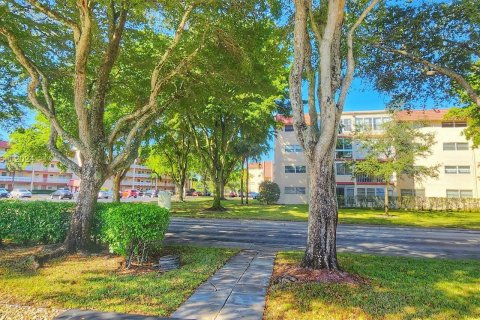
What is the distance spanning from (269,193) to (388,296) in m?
32.9

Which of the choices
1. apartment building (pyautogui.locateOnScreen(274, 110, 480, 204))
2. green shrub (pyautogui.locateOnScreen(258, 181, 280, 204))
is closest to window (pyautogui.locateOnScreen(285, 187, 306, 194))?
apartment building (pyautogui.locateOnScreen(274, 110, 480, 204))

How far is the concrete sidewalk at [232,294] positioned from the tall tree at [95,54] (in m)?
4.64

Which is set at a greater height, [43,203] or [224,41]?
[224,41]

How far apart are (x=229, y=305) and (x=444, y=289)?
4.53 metres

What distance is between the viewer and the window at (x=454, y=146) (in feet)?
118

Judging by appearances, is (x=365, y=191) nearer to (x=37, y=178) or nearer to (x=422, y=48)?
(x=422, y=48)

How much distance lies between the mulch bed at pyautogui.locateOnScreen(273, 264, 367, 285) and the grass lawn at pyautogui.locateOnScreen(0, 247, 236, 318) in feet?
5.83

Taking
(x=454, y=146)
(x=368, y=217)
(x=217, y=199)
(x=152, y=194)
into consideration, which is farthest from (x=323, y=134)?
(x=152, y=194)

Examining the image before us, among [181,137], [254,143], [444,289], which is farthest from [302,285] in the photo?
[181,137]

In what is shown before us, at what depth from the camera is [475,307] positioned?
17.5 feet

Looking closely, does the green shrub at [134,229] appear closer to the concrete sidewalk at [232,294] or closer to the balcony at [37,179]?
the concrete sidewalk at [232,294]

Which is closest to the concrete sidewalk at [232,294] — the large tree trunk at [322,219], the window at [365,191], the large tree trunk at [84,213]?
the large tree trunk at [322,219]

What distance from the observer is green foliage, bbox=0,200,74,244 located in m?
9.32

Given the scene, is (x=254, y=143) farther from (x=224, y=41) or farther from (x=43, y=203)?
(x=43, y=203)
